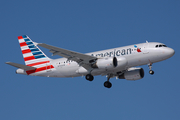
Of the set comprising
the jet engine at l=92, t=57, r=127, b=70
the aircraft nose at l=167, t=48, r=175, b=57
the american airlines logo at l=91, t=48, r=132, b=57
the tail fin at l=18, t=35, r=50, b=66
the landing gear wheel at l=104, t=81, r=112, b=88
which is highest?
the tail fin at l=18, t=35, r=50, b=66

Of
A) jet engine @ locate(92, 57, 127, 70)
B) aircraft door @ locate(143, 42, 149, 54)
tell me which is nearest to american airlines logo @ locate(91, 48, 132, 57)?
jet engine @ locate(92, 57, 127, 70)

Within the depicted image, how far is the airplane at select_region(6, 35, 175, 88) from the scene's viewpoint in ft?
132

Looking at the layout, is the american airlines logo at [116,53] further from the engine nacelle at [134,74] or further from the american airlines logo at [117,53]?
the engine nacelle at [134,74]

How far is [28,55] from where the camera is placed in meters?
47.6

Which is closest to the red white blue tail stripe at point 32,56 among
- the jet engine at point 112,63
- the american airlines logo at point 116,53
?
the american airlines logo at point 116,53

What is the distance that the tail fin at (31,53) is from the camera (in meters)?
46.4

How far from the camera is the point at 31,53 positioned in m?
47.7

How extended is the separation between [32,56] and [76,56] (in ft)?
29.8

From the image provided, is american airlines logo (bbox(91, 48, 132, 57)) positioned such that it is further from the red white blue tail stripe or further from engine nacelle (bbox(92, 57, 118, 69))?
the red white blue tail stripe

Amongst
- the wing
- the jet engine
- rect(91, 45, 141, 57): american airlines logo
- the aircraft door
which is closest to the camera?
the wing

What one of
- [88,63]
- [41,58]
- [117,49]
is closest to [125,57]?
[117,49]

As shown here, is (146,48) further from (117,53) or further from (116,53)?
(116,53)

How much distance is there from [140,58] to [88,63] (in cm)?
662

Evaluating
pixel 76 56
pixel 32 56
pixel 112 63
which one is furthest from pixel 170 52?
pixel 32 56
